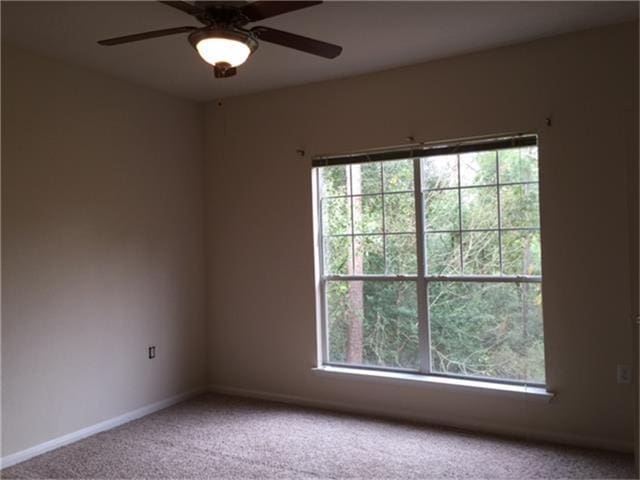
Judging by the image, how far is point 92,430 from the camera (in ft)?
11.9

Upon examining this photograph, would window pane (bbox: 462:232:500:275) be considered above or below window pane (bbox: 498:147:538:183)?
below

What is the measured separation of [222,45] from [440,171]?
1.90 meters

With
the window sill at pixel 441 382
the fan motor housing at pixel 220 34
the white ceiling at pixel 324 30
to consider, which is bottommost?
the window sill at pixel 441 382

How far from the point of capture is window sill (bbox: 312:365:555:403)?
11.0ft

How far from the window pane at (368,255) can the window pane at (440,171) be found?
55 cm

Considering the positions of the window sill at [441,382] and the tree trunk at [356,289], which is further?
the tree trunk at [356,289]

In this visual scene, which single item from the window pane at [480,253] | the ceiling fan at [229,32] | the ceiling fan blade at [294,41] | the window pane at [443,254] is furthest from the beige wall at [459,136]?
the ceiling fan at [229,32]

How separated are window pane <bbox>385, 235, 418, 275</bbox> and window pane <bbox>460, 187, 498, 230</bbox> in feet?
1.32

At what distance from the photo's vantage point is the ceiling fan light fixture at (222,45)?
7.59 ft

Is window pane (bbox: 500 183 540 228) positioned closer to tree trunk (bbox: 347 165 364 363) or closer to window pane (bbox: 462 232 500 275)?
window pane (bbox: 462 232 500 275)

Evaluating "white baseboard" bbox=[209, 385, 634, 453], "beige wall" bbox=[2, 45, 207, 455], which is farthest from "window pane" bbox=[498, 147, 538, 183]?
"beige wall" bbox=[2, 45, 207, 455]

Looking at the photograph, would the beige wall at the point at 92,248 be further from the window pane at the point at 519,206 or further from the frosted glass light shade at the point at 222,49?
the window pane at the point at 519,206

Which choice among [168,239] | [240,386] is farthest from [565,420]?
[168,239]

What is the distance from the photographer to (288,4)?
2.12m
